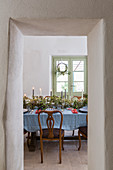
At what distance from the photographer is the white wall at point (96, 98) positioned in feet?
3.13

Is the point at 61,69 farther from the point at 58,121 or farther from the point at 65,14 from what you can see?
the point at 65,14

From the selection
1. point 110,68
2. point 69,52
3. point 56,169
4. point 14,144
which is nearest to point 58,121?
point 56,169

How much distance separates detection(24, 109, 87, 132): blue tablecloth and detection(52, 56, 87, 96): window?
2606 millimetres

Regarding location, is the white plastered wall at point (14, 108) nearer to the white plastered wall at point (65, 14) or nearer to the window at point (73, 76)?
the white plastered wall at point (65, 14)

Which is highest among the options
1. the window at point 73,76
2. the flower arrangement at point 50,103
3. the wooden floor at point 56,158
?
the window at point 73,76

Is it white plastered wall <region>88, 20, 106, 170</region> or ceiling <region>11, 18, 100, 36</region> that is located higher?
ceiling <region>11, 18, 100, 36</region>

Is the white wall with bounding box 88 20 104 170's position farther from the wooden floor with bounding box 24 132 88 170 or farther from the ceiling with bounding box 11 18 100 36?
the wooden floor with bounding box 24 132 88 170

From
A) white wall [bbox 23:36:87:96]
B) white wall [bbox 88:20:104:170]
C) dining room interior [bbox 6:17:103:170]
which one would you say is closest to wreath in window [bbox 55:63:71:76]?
dining room interior [bbox 6:17:103:170]

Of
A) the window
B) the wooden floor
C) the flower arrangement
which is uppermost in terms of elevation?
the window

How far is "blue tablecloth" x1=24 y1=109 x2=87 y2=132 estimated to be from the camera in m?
2.71

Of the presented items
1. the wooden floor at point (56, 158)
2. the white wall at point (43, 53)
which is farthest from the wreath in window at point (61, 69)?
the wooden floor at point (56, 158)

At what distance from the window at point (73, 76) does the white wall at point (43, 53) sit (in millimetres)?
274

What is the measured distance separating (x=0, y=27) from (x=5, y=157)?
783 mm

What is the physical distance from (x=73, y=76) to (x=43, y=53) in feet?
4.15
